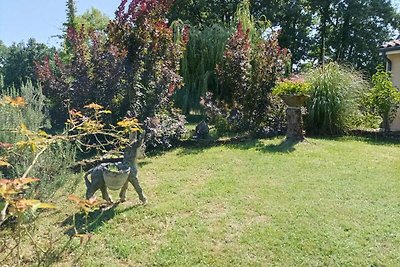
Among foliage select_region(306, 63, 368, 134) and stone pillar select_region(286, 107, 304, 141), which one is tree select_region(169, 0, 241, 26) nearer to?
foliage select_region(306, 63, 368, 134)

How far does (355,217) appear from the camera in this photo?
4.28 metres

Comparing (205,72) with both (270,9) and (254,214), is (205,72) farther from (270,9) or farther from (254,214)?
(270,9)

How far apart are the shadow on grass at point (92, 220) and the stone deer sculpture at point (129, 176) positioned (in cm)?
18

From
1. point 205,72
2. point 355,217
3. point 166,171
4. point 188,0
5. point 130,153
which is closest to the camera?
point 355,217

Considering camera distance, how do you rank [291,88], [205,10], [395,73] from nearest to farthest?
1. [291,88]
2. [395,73]
3. [205,10]

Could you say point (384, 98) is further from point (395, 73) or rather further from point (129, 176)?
point (129, 176)

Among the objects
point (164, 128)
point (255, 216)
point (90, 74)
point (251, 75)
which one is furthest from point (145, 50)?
point (255, 216)

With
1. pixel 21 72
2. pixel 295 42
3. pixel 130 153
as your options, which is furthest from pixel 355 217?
pixel 295 42

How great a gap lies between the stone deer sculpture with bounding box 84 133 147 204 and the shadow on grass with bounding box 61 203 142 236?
184 mm

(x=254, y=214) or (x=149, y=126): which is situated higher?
(x=149, y=126)

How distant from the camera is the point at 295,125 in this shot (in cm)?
798

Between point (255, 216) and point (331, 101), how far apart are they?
5851 millimetres

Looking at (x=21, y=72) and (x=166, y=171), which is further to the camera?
(x=21, y=72)

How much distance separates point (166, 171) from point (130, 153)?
1689 millimetres
